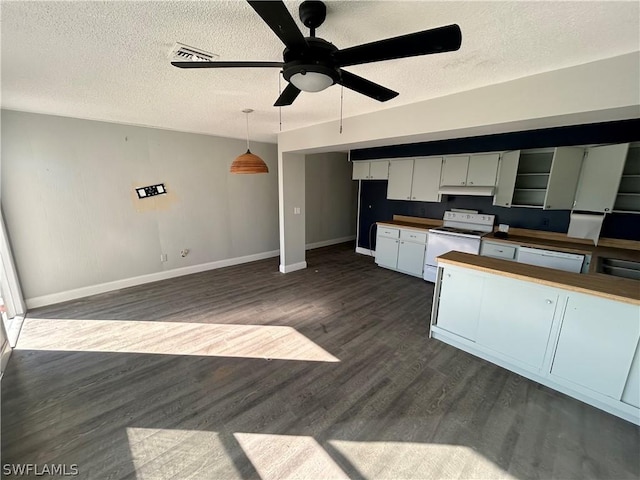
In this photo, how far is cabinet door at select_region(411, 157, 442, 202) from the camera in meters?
4.72

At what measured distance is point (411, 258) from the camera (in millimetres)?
4969

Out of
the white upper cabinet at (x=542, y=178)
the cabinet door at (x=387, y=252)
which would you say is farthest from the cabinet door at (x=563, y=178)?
the cabinet door at (x=387, y=252)

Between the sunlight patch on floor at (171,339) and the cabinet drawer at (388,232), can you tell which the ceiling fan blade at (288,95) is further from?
the cabinet drawer at (388,232)

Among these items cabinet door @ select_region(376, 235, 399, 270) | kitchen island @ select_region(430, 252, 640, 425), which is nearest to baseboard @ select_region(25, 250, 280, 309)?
cabinet door @ select_region(376, 235, 399, 270)

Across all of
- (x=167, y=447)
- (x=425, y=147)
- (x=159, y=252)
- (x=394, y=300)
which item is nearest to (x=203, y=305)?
(x=159, y=252)

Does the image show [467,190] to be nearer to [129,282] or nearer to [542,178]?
[542,178]

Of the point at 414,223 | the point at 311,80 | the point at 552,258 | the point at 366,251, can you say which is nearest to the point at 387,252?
the point at 414,223

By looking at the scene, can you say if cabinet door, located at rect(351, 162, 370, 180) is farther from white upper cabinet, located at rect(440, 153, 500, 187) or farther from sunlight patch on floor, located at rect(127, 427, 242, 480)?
sunlight patch on floor, located at rect(127, 427, 242, 480)

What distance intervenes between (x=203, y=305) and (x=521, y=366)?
3838 millimetres

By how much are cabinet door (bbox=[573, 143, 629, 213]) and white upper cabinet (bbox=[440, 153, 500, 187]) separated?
1015 mm

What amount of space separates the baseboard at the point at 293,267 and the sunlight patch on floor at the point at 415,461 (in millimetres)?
3580

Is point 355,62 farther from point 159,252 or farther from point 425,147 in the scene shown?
point 159,252

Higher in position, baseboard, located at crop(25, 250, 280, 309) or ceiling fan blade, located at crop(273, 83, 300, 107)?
ceiling fan blade, located at crop(273, 83, 300, 107)

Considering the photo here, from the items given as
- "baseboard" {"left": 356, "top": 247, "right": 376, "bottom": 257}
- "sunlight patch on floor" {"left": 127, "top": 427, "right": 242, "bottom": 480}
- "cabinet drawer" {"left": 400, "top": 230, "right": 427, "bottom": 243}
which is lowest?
"sunlight patch on floor" {"left": 127, "top": 427, "right": 242, "bottom": 480}
